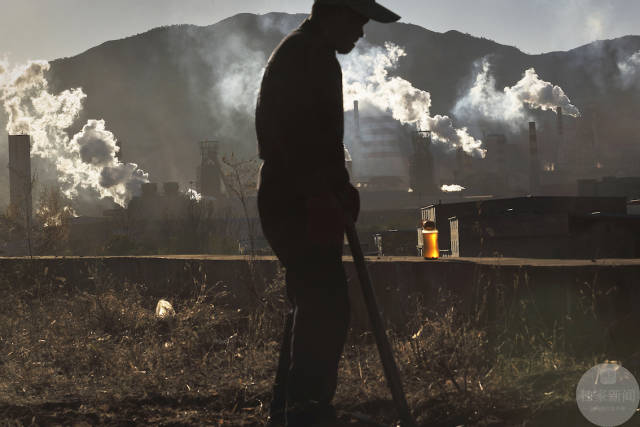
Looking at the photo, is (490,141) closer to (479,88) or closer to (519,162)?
(519,162)

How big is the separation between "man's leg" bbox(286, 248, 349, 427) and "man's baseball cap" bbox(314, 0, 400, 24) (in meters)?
0.91

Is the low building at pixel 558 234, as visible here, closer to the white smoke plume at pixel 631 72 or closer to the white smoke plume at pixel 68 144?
the white smoke plume at pixel 68 144

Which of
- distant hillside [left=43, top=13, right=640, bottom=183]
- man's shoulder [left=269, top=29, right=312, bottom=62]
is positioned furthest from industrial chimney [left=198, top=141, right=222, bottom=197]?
distant hillside [left=43, top=13, right=640, bottom=183]

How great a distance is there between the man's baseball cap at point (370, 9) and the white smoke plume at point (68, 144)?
277 feet

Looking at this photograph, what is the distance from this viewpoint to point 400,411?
2848 millimetres

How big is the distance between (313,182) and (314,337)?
596 mm

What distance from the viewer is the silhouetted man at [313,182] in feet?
9.19

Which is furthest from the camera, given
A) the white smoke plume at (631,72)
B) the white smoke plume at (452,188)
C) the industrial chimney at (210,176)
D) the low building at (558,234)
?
the white smoke plume at (631,72)

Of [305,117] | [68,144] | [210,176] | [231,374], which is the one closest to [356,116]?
[210,176]

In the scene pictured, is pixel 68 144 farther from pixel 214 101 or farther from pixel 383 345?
pixel 383 345

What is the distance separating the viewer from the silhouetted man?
280 cm

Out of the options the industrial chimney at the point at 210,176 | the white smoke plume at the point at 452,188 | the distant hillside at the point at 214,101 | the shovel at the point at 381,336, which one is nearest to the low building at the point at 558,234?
the shovel at the point at 381,336

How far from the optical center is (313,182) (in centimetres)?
278

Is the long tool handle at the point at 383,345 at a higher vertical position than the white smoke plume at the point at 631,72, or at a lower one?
lower
